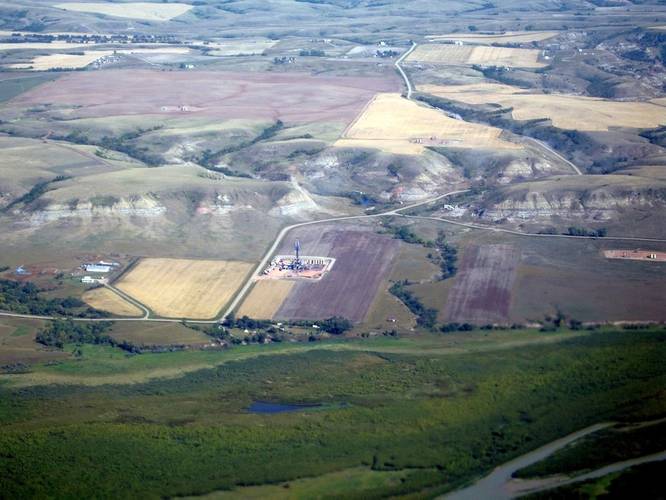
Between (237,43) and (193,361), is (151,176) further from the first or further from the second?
(237,43)

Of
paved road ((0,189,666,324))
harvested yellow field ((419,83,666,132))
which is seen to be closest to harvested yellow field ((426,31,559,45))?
harvested yellow field ((419,83,666,132))

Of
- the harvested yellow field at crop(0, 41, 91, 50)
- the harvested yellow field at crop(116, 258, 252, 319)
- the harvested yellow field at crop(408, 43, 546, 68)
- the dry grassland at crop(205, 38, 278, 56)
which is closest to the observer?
the harvested yellow field at crop(116, 258, 252, 319)

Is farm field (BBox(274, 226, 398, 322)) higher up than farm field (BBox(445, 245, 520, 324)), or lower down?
lower down

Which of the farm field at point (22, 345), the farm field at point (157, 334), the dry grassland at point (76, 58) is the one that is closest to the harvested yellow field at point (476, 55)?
the dry grassland at point (76, 58)

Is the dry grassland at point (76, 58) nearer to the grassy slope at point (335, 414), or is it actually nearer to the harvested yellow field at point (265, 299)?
the harvested yellow field at point (265, 299)

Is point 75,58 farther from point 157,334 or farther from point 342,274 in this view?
point 157,334

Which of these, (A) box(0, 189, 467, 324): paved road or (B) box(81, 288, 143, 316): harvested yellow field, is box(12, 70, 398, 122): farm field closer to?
(A) box(0, 189, 467, 324): paved road

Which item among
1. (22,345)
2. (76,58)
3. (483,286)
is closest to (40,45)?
(76,58)
